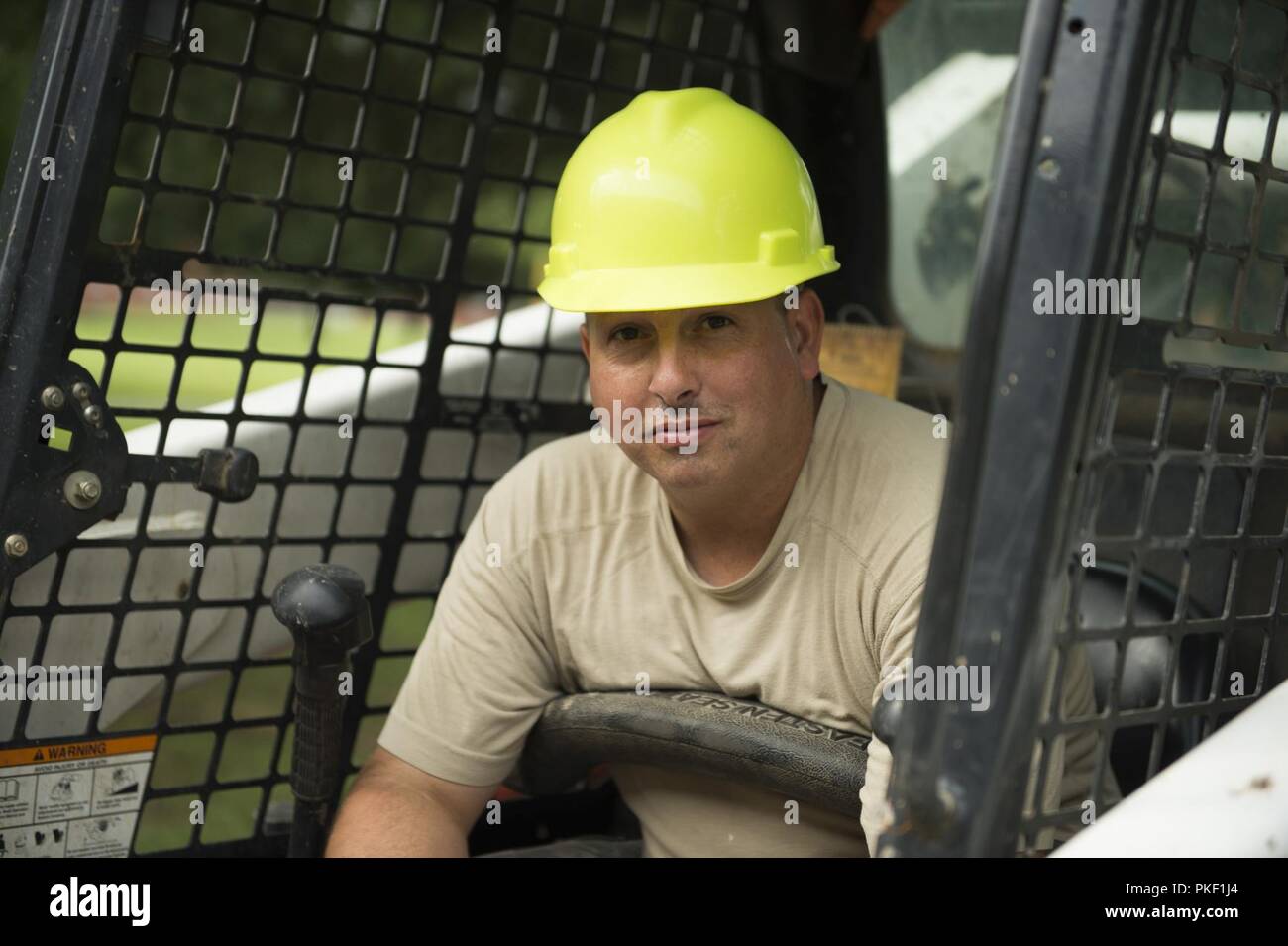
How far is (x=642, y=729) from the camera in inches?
71.9

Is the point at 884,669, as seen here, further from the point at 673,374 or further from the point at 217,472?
the point at 217,472

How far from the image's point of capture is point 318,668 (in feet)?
5.65

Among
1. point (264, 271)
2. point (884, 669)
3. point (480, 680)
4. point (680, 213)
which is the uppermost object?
point (680, 213)

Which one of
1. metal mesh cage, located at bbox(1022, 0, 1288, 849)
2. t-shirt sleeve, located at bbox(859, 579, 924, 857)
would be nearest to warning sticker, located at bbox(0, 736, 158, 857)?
t-shirt sleeve, located at bbox(859, 579, 924, 857)

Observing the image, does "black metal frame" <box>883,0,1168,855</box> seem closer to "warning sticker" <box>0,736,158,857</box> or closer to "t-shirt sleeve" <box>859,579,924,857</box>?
"t-shirt sleeve" <box>859,579,924,857</box>

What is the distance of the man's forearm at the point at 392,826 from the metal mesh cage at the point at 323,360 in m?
0.23

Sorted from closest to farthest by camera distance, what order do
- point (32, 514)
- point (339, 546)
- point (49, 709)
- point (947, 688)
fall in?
point (947, 688)
point (32, 514)
point (49, 709)
point (339, 546)

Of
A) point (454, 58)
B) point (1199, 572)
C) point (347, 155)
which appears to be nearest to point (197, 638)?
point (347, 155)

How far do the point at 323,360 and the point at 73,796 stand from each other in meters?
0.67

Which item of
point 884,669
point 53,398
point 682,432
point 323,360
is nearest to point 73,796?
point 53,398

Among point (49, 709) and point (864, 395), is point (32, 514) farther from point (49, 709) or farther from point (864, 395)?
point (864, 395)

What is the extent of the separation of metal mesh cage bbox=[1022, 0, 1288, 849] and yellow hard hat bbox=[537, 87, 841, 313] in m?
0.44

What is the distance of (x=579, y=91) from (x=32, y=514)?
1.03 meters

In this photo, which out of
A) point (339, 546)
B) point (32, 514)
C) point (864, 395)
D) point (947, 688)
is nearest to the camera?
point (947, 688)
